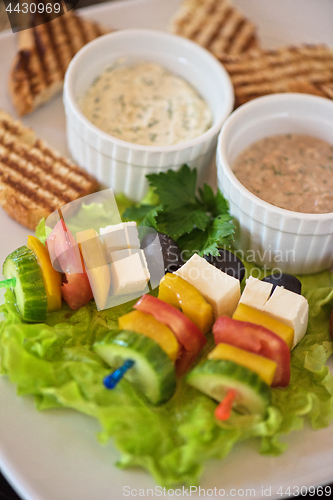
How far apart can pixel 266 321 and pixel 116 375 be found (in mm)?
616

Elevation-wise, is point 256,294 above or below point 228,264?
above

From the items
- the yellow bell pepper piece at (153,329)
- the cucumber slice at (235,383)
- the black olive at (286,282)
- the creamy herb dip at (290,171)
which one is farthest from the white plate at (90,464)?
the creamy herb dip at (290,171)

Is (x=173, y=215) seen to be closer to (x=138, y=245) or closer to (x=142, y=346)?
(x=138, y=245)

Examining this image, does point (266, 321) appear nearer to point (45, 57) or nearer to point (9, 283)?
point (9, 283)

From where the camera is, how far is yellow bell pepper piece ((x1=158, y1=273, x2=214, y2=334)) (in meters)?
1.93

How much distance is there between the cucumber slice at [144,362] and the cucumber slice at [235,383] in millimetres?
96

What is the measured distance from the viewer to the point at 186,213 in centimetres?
248

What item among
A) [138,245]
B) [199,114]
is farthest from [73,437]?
[199,114]

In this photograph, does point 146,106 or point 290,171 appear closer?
point 290,171

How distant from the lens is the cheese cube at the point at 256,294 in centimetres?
196

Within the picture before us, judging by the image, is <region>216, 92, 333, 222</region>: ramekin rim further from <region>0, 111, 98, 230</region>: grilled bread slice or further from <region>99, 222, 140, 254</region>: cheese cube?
<region>0, 111, 98, 230</region>: grilled bread slice

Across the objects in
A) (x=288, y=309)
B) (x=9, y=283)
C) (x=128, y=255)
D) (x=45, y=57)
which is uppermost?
(x=45, y=57)

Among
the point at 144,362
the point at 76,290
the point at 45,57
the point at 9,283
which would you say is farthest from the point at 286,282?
the point at 45,57

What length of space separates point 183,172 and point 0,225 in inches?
38.2
